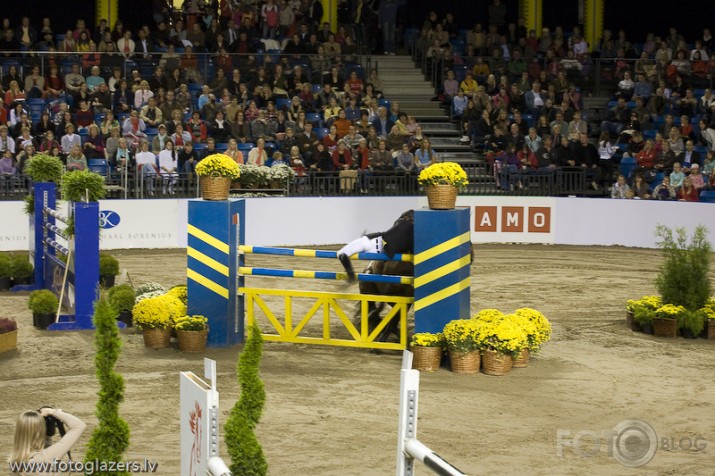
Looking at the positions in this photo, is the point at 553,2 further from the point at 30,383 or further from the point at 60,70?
the point at 30,383

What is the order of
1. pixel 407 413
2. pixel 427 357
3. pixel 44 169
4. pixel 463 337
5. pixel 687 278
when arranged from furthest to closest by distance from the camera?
pixel 44 169 → pixel 687 278 → pixel 427 357 → pixel 463 337 → pixel 407 413

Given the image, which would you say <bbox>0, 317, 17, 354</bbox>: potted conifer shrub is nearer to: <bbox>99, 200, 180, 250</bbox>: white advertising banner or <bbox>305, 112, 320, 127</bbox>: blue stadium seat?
<bbox>99, 200, 180, 250</bbox>: white advertising banner

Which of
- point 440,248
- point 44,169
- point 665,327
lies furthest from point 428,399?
point 44,169

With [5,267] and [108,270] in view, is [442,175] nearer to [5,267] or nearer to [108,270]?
[108,270]

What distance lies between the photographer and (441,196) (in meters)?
12.5

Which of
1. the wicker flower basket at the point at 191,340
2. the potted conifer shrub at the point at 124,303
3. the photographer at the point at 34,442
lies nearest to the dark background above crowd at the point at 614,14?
the potted conifer shrub at the point at 124,303

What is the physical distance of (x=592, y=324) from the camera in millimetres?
15195

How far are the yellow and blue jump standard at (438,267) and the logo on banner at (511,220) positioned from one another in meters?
11.6

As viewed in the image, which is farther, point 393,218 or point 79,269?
point 393,218

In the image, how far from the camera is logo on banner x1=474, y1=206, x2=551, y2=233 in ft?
78.6

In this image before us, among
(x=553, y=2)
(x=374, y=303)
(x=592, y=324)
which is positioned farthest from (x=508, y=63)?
(x=374, y=303)

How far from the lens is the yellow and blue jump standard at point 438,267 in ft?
40.5

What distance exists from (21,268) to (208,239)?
5532mm

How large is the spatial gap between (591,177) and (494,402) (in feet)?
49.9
